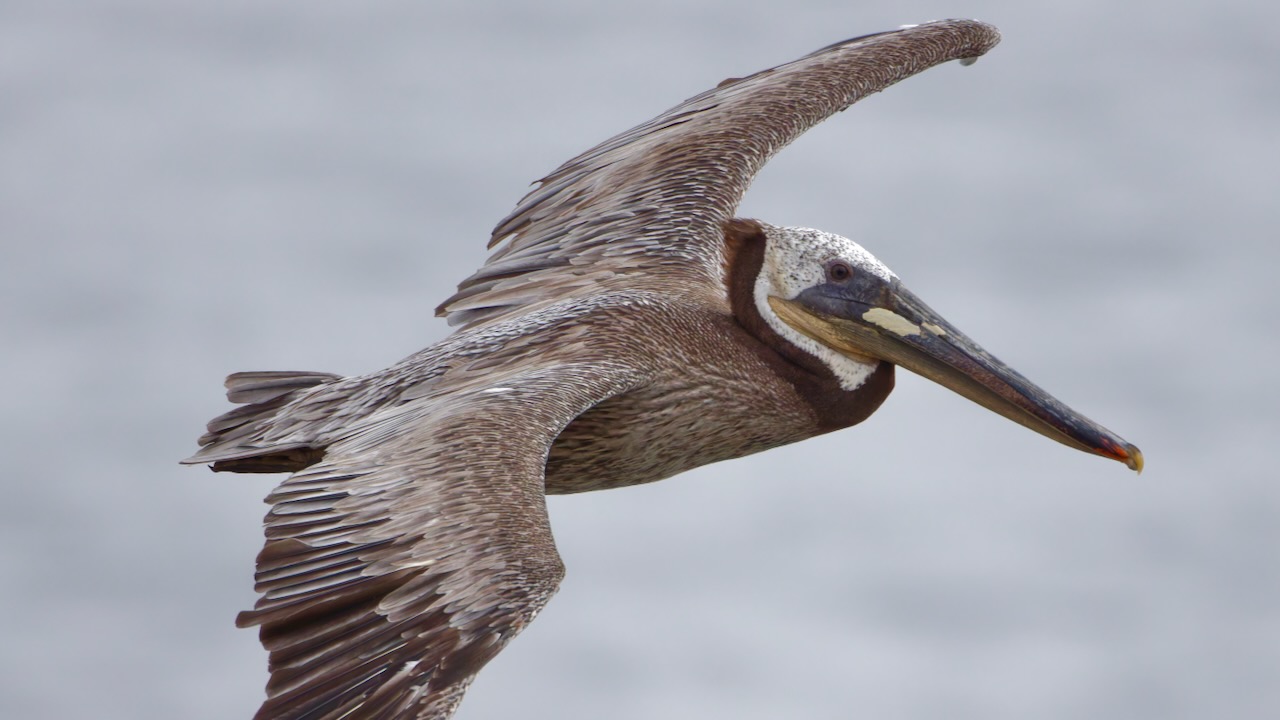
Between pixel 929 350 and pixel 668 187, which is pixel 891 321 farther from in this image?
pixel 668 187

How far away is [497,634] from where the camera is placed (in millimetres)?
7625

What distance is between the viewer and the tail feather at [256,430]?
9750 mm

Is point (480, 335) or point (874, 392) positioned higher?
point (480, 335)

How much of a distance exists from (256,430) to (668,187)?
2.68 metres

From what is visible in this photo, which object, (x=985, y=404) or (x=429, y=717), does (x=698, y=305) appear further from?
(x=429, y=717)

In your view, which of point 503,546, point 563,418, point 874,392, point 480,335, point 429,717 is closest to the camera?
point 429,717

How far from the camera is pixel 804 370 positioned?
10406mm

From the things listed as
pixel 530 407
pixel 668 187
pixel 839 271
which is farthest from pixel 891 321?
pixel 530 407

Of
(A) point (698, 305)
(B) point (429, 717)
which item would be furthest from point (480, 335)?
(B) point (429, 717)

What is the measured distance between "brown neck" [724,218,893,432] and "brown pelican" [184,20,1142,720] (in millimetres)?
13

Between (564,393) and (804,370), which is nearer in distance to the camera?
(564,393)

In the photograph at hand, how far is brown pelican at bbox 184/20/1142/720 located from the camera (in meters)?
7.64

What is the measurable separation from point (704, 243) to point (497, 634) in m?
3.81

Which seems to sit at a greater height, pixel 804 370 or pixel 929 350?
pixel 804 370
